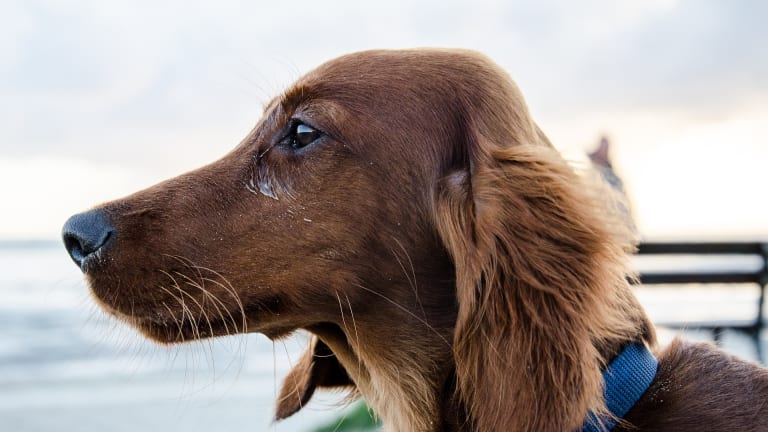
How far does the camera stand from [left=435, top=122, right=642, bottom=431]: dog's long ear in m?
1.97

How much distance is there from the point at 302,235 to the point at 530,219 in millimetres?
618

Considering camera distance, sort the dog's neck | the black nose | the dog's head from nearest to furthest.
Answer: the dog's head
the black nose
the dog's neck

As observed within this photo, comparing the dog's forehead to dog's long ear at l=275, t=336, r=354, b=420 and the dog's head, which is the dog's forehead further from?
dog's long ear at l=275, t=336, r=354, b=420

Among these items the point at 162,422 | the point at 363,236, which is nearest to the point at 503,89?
the point at 363,236

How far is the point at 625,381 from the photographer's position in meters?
2.13

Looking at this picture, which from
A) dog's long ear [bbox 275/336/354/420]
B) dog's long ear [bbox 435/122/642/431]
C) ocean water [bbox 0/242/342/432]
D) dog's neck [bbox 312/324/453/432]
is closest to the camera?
dog's long ear [bbox 435/122/642/431]

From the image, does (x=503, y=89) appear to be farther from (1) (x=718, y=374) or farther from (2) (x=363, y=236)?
(1) (x=718, y=374)

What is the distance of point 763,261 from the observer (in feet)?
25.9

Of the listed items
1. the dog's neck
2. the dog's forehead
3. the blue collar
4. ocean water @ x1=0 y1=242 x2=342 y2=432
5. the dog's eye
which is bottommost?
ocean water @ x1=0 y1=242 x2=342 y2=432

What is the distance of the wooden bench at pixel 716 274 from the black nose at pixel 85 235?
223 inches

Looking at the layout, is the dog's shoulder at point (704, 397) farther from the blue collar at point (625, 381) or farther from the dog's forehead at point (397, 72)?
the dog's forehead at point (397, 72)

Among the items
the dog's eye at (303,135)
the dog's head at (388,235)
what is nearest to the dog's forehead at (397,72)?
the dog's head at (388,235)

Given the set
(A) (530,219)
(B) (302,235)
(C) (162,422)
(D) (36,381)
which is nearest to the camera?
(A) (530,219)

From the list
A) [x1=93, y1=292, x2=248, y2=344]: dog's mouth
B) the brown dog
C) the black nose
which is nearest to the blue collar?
the brown dog
